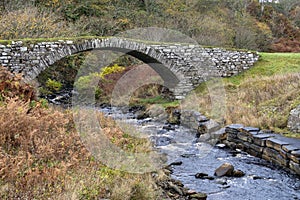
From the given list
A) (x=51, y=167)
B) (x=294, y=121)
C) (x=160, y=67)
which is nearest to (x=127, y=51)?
(x=160, y=67)

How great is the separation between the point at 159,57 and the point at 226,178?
9.33 m

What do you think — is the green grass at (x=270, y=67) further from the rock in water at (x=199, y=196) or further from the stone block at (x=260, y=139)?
the rock in water at (x=199, y=196)

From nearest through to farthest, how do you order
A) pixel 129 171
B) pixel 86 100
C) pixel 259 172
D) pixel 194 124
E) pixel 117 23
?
pixel 129 171, pixel 259 172, pixel 194 124, pixel 86 100, pixel 117 23

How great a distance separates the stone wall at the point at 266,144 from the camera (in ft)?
24.3

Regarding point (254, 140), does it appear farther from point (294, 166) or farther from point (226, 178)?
point (226, 178)

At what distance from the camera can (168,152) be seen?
938cm

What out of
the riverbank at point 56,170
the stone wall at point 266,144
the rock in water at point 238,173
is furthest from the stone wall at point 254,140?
the riverbank at point 56,170

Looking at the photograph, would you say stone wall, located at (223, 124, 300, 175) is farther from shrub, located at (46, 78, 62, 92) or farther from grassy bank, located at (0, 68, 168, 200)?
shrub, located at (46, 78, 62, 92)

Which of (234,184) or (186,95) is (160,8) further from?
(234,184)

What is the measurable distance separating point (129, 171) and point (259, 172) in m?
3.52

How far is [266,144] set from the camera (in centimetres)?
845

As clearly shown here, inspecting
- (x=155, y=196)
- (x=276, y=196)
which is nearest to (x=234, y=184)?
(x=276, y=196)

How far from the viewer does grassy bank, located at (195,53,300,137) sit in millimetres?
9953

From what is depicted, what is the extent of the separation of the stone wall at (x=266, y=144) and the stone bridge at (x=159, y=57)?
6.60 meters
